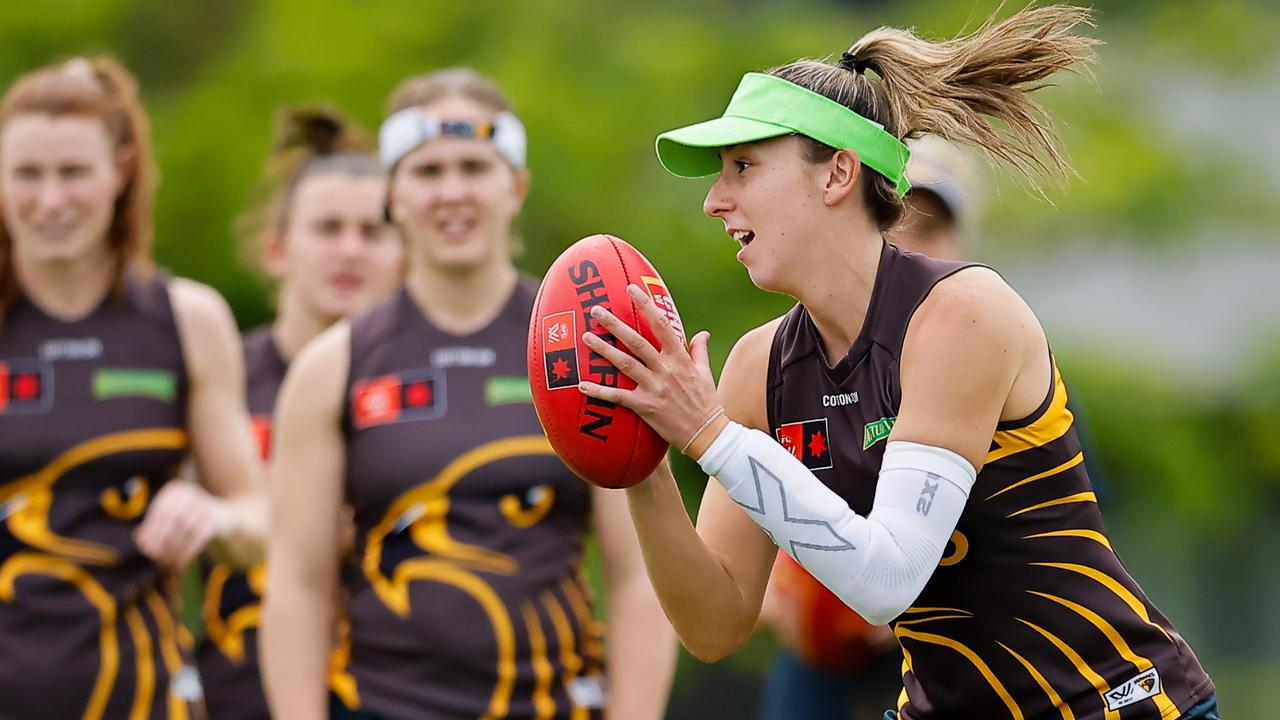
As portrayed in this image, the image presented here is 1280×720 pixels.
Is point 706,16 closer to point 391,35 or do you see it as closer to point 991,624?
point 391,35

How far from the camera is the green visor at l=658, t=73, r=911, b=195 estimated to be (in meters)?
3.49

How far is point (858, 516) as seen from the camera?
3.29 metres

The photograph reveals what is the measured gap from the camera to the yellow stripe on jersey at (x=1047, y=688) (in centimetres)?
353

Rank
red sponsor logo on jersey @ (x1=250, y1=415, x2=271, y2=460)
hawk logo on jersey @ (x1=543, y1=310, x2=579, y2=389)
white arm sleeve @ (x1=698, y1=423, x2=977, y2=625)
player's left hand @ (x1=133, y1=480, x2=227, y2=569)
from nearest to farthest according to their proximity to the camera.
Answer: white arm sleeve @ (x1=698, y1=423, x2=977, y2=625) < hawk logo on jersey @ (x1=543, y1=310, x2=579, y2=389) < player's left hand @ (x1=133, y1=480, x2=227, y2=569) < red sponsor logo on jersey @ (x1=250, y1=415, x2=271, y2=460)

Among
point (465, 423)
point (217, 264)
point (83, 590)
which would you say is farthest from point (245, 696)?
point (217, 264)

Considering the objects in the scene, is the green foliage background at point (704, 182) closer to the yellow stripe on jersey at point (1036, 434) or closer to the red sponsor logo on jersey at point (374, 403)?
the red sponsor logo on jersey at point (374, 403)

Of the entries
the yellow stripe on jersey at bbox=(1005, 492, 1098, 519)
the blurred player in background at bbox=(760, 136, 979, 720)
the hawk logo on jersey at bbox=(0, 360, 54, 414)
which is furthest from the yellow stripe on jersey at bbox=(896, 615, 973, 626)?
the hawk logo on jersey at bbox=(0, 360, 54, 414)

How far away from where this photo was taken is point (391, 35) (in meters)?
13.2

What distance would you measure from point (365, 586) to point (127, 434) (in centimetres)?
88

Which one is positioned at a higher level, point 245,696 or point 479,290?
point 479,290

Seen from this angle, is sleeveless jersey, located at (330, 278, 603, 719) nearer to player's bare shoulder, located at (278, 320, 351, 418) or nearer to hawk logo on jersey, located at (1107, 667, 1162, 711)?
player's bare shoulder, located at (278, 320, 351, 418)

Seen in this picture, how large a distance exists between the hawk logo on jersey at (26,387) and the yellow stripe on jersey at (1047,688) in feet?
9.48

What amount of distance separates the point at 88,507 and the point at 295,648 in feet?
2.58

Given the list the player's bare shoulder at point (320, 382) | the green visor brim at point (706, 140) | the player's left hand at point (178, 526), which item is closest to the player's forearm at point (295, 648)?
the player's left hand at point (178, 526)
